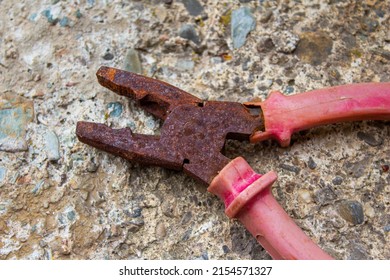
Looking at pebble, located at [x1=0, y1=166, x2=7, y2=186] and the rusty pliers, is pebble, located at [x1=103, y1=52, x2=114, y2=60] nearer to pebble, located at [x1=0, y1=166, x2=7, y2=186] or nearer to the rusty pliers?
the rusty pliers

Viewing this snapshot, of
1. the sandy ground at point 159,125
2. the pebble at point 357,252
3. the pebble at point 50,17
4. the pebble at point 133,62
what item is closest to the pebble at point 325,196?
the sandy ground at point 159,125

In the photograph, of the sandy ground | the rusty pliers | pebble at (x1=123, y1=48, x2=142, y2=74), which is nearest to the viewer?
the rusty pliers

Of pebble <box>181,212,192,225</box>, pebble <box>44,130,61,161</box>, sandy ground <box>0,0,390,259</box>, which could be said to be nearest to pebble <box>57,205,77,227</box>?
sandy ground <box>0,0,390,259</box>

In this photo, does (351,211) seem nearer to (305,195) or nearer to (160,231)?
(305,195)

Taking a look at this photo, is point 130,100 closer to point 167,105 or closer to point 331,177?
point 167,105

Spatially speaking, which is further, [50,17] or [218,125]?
[50,17]

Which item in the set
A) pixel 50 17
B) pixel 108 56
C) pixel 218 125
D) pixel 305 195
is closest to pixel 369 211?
pixel 305 195

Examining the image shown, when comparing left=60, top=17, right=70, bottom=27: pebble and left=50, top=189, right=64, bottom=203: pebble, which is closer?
left=50, top=189, right=64, bottom=203: pebble
